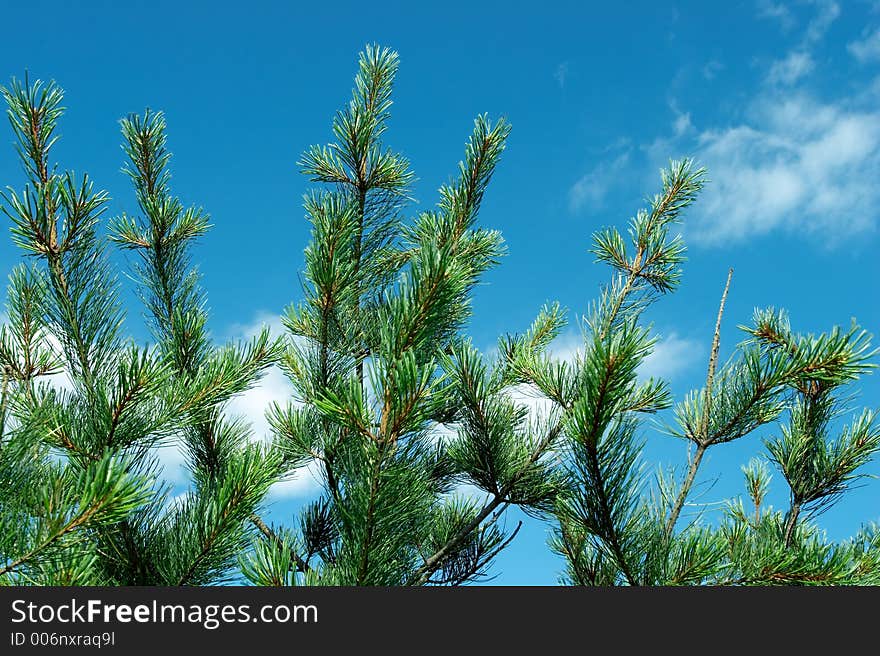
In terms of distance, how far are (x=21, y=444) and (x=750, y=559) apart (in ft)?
5.67

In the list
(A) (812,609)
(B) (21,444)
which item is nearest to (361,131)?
(B) (21,444)

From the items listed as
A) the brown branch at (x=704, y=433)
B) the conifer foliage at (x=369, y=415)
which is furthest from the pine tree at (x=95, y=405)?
the brown branch at (x=704, y=433)

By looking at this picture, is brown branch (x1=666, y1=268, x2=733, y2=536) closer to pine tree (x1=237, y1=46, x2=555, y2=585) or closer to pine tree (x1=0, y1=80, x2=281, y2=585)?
pine tree (x1=237, y1=46, x2=555, y2=585)

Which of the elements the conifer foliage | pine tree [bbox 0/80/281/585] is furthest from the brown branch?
pine tree [bbox 0/80/281/585]

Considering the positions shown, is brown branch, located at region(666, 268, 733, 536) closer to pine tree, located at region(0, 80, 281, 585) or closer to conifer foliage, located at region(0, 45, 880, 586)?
conifer foliage, located at region(0, 45, 880, 586)

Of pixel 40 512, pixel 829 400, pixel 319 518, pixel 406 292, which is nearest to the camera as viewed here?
pixel 40 512

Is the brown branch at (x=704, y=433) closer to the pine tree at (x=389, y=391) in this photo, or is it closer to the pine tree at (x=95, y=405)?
the pine tree at (x=389, y=391)

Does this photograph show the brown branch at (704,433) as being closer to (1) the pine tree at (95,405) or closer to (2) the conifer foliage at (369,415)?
(2) the conifer foliage at (369,415)

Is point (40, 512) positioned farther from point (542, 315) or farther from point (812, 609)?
point (542, 315)

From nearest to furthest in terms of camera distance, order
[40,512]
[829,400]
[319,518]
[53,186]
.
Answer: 1. [40,512]
2. [53,186]
3. [829,400]
4. [319,518]

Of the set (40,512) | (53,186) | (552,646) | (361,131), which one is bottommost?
(552,646)

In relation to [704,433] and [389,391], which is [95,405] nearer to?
[389,391]

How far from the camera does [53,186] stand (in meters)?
1.72

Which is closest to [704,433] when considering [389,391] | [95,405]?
[389,391]
